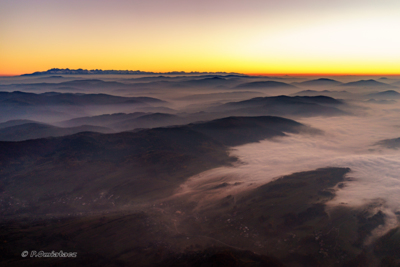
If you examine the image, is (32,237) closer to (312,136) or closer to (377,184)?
(377,184)

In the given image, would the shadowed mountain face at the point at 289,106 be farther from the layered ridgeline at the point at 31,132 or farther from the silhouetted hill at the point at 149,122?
the layered ridgeline at the point at 31,132

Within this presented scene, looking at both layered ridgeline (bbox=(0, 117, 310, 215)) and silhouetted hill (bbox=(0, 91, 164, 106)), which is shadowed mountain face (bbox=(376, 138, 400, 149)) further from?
silhouetted hill (bbox=(0, 91, 164, 106))

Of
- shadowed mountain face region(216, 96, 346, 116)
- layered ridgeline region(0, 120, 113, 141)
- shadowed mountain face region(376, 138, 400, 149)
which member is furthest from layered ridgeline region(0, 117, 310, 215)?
shadowed mountain face region(216, 96, 346, 116)

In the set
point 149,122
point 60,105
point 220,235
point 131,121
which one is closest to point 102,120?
point 131,121

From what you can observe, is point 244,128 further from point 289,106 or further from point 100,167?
point 289,106

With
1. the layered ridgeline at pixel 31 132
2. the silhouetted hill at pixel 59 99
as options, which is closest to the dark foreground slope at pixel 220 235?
the layered ridgeline at pixel 31 132

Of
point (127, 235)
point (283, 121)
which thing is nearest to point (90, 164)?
point (127, 235)
